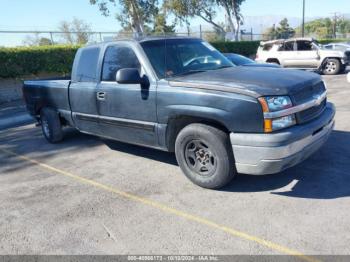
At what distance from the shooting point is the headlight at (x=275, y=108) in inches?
145

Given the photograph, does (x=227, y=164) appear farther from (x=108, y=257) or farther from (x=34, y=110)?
(x=34, y=110)

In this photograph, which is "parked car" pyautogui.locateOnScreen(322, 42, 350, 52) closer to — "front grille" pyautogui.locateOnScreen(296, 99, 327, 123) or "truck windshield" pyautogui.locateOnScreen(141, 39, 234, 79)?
"truck windshield" pyautogui.locateOnScreen(141, 39, 234, 79)

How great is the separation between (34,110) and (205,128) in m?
4.68

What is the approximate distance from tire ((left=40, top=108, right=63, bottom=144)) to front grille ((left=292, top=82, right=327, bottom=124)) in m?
4.57

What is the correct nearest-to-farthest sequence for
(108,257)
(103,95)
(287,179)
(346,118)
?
(108,257) < (287,179) < (103,95) < (346,118)

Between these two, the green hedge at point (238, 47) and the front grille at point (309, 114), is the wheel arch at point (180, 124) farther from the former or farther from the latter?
the green hedge at point (238, 47)

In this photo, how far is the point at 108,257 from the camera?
317cm

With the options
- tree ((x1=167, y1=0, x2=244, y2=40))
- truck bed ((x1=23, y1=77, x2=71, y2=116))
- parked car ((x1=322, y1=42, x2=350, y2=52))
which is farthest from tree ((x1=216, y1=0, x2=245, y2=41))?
truck bed ((x1=23, y1=77, x2=71, y2=116))

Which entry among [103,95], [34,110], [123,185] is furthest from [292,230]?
[34,110]

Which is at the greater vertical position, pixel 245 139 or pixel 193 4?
pixel 193 4

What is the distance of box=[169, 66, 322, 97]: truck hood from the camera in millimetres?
3797

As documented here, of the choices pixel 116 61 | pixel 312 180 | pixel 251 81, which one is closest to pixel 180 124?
pixel 251 81

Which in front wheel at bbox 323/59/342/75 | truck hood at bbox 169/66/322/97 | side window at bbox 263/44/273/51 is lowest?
front wheel at bbox 323/59/342/75

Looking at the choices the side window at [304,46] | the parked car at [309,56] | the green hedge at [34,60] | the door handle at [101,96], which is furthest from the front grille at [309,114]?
the side window at [304,46]
